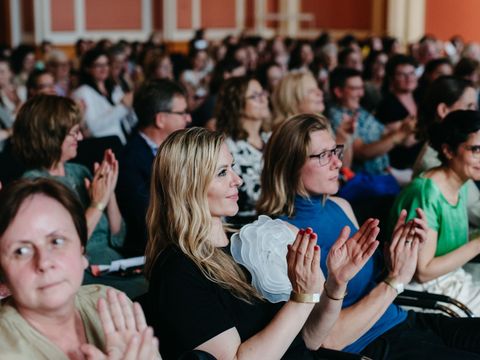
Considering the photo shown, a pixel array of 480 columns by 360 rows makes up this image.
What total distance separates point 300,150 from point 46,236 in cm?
134

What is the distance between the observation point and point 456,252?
2.92 meters

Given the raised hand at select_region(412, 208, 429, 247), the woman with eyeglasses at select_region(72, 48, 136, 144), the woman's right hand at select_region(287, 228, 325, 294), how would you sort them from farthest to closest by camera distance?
the woman with eyeglasses at select_region(72, 48, 136, 144) → the raised hand at select_region(412, 208, 429, 247) → the woman's right hand at select_region(287, 228, 325, 294)

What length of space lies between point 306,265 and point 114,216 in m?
1.72

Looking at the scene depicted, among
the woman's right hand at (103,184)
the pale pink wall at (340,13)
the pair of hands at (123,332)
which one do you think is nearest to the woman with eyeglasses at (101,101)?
the woman's right hand at (103,184)

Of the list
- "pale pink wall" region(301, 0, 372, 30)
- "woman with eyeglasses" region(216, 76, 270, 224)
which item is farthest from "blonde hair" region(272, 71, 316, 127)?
"pale pink wall" region(301, 0, 372, 30)

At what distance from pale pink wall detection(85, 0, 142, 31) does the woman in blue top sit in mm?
11008

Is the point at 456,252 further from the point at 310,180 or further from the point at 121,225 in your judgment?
the point at 121,225

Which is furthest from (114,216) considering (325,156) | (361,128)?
(361,128)

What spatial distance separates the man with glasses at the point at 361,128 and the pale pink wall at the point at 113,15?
28.0 feet

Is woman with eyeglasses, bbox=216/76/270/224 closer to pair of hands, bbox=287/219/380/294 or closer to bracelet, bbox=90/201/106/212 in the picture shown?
bracelet, bbox=90/201/106/212

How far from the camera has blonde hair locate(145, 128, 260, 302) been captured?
208 cm

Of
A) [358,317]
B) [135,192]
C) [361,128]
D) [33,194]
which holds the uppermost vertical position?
[33,194]

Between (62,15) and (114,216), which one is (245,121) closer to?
(114,216)

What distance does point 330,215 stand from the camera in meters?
2.78
